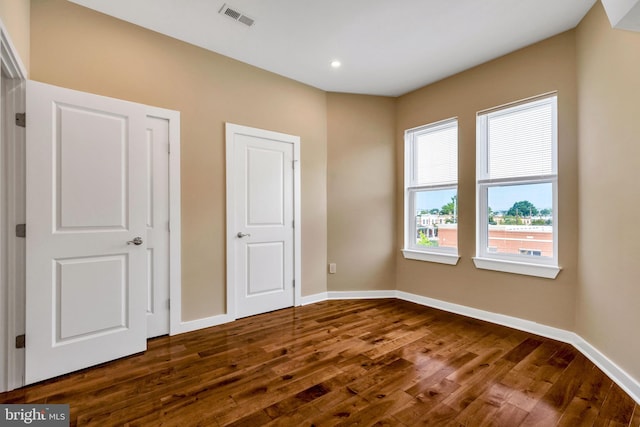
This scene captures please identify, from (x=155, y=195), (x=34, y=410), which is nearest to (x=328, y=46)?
(x=155, y=195)

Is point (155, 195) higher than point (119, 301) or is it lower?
higher

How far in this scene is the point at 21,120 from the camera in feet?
6.37

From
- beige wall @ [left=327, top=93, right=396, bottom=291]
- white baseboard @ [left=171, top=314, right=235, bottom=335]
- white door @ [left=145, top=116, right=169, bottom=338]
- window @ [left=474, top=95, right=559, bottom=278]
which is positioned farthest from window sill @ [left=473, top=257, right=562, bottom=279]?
white door @ [left=145, top=116, right=169, bottom=338]

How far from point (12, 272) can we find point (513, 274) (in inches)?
161

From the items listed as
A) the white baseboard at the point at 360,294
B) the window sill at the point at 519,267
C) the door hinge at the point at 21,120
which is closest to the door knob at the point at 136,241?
the door hinge at the point at 21,120

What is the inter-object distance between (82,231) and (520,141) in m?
3.94

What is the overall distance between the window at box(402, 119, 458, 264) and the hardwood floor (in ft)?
3.72

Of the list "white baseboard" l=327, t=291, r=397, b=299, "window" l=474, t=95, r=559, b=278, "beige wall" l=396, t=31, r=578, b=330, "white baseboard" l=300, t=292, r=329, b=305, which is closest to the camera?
"beige wall" l=396, t=31, r=578, b=330

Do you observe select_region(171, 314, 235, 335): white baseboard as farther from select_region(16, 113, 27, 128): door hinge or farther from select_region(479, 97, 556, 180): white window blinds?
select_region(479, 97, 556, 180): white window blinds

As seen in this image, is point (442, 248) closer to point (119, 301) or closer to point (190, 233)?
point (190, 233)

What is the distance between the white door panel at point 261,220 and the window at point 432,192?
1.63 meters

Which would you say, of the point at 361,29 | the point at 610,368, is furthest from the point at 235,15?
the point at 610,368

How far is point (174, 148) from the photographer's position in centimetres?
276

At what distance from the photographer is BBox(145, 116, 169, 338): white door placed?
104 inches
